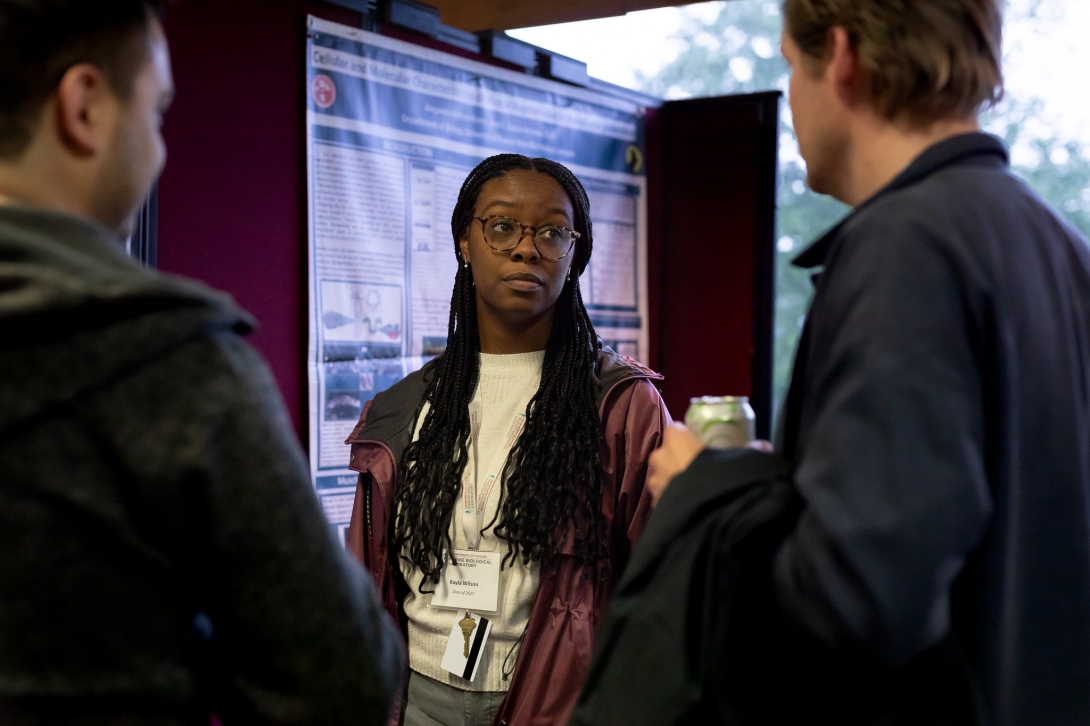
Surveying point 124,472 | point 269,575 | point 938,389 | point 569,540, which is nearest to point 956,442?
point 938,389

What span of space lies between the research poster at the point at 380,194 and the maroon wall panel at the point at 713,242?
2.59 ft

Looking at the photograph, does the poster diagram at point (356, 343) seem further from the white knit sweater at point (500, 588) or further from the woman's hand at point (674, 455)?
the woman's hand at point (674, 455)

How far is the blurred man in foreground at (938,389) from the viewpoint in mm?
939

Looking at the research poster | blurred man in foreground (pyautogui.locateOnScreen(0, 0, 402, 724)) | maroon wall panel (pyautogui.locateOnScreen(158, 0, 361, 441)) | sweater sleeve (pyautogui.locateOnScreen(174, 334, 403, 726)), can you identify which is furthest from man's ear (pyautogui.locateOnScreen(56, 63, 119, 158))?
the research poster

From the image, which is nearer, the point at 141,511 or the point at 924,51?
the point at 141,511

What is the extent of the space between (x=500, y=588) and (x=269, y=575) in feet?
3.68

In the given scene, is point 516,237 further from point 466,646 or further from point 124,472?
point 124,472

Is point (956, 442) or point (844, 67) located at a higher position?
point (844, 67)

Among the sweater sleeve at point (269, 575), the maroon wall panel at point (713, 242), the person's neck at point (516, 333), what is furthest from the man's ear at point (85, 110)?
the maroon wall panel at point (713, 242)

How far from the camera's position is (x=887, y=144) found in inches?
44.6

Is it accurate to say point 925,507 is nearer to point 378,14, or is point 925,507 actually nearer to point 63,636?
point 63,636

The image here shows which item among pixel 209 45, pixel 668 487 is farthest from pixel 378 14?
pixel 668 487

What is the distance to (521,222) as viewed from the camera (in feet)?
7.04

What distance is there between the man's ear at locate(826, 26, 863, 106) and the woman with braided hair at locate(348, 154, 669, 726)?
95 centimetres
